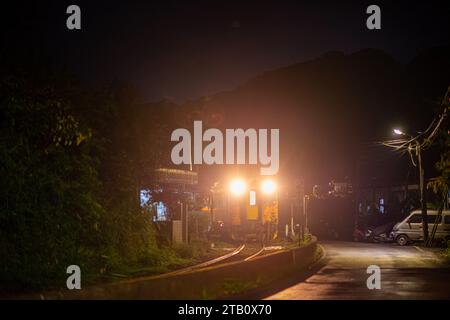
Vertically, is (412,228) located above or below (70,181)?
below

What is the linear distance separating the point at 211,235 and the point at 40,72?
19.8m

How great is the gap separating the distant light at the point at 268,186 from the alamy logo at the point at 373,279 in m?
13.1

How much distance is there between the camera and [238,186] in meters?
35.0

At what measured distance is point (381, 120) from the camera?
86312mm

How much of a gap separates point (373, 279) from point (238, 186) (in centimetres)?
1783

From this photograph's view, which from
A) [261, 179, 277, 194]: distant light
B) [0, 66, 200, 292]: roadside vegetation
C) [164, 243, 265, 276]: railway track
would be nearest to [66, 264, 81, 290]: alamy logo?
[0, 66, 200, 292]: roadside vegetation

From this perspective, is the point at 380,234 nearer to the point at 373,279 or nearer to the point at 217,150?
the point at 217,150

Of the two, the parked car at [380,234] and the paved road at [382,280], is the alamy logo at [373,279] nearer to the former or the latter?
the paved road at [382,280]

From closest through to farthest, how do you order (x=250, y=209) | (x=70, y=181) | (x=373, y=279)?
(x=373, y=279) < (x=70, y=181) < (x=250, y=209)

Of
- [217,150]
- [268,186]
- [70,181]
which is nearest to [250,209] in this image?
[268,186]

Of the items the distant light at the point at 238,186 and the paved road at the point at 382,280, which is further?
the distant light at the point at 238,186

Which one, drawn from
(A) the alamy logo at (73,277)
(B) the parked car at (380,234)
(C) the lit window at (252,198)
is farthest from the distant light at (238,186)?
(A) the alamy logo at (73,277)

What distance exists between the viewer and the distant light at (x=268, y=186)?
34562 mm
